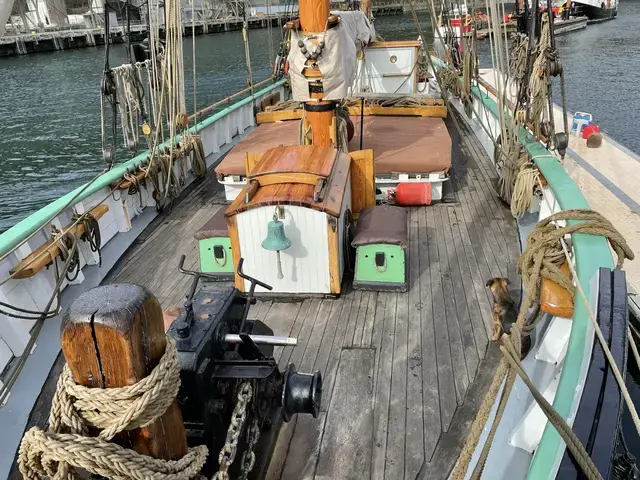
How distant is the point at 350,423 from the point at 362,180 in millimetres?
2832

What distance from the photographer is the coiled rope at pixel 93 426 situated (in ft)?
3.92

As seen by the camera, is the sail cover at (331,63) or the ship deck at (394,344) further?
the sail cover at (331,63)

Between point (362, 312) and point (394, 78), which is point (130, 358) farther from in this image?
point (394, 78)

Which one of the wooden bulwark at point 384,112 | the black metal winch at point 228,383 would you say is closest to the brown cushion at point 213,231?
the black metal winch at point 228,383

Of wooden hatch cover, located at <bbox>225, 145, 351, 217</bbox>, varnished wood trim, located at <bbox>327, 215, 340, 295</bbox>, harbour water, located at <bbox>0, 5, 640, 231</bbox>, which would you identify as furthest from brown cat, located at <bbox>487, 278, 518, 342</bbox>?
harbour water, located at <bbox>0, 5, 640, 231</bbox>

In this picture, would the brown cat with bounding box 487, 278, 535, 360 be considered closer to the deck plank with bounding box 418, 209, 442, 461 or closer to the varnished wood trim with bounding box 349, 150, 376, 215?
the deck plank with bounding box 418, 209, 442, 461

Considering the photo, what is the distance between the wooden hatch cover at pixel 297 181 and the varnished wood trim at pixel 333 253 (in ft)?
0.29

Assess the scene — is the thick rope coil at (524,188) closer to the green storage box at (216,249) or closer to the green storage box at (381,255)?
the green storage box at (381,255)

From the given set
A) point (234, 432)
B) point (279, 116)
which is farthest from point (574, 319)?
point (279, 116)

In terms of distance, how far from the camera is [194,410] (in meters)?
1.82

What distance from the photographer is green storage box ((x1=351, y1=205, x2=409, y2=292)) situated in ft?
13.9

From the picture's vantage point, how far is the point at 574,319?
2.35m

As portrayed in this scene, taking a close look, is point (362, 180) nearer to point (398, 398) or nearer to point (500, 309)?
point (500, 309)

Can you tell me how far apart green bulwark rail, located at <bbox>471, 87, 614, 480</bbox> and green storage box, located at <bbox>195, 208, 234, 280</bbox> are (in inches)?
112
